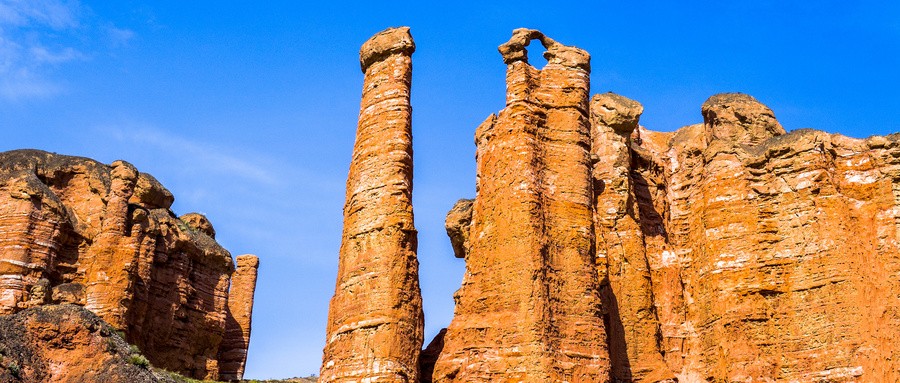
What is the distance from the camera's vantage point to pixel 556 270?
92.8 ft

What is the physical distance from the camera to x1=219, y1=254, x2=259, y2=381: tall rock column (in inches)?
1992

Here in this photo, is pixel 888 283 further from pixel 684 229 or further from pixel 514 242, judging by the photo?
pixel 514 242

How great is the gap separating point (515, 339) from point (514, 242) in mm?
2714

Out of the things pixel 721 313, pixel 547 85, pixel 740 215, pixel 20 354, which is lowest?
pixel 20 354

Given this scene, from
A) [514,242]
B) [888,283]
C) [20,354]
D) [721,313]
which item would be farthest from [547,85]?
[20,354]

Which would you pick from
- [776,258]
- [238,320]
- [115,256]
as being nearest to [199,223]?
[238,320]

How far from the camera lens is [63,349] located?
86.1 feet

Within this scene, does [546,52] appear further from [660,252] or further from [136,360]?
[136,360]

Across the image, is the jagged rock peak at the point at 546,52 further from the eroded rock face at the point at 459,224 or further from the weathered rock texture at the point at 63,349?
the weathered rock texture at the point at 63,349

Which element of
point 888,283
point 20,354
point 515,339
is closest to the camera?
point 20,354

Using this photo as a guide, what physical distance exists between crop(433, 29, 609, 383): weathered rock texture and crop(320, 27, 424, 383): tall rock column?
133 centimetres

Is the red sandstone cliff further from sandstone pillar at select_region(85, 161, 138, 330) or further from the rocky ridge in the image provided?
sandstone pillar at select_region(85, 161, 138, 330)

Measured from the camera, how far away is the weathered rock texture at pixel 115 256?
131 feet

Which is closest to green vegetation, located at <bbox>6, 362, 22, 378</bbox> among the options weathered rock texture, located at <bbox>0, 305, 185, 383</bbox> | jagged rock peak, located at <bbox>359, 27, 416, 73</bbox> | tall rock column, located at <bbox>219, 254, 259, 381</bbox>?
weathered rock texture, located at <bbox>0, 305, 185, 383</bbox>
